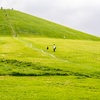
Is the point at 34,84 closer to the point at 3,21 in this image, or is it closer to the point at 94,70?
the point at 94,70

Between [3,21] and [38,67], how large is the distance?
89.7 m

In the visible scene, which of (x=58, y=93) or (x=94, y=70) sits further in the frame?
(x=94, y=70)

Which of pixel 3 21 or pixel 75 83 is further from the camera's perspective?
pixel 3 21

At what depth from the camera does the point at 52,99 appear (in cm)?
1437

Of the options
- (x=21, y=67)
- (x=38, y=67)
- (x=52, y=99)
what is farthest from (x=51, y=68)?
(x=52, y=99)

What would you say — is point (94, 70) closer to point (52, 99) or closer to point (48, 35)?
point (52, 99)

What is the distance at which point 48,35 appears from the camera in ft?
312

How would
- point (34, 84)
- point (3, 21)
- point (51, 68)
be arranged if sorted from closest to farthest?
point (34, 84), point (51, 68), point (3, 21)

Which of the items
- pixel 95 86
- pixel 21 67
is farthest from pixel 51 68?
pixel 95 86

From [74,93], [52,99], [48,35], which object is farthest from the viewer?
[48,35]

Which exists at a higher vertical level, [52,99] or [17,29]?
[17,29]

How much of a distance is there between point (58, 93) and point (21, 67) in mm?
13619

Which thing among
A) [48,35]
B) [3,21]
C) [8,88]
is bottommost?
[8,88]

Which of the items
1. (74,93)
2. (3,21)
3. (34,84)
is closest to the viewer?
(74,93)
